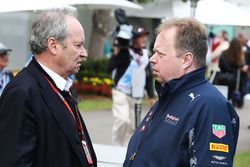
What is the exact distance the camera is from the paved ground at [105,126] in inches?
402

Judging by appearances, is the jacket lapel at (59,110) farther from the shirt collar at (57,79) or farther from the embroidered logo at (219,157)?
the embroidered logo at (219,157)

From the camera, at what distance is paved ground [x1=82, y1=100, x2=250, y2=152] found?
33.5 feet

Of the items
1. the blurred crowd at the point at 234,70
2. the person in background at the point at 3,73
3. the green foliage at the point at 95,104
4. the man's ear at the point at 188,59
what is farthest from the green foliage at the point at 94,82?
the man's ear at the point at 188,59

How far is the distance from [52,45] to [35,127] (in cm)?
48

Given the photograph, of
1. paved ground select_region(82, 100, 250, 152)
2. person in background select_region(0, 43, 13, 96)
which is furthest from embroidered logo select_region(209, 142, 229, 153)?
paved ground select_region(82, 100, 250, 152)

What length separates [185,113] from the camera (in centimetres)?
294

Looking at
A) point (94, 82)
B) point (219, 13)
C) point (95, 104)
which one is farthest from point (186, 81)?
point (94, 82)

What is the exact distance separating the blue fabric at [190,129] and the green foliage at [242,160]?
470cm

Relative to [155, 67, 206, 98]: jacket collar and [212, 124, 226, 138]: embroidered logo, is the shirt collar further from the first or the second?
[212, 124, 226, 138]: embroidered logo

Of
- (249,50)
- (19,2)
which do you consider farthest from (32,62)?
(249,50)

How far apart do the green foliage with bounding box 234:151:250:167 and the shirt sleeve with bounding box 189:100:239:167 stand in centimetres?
483

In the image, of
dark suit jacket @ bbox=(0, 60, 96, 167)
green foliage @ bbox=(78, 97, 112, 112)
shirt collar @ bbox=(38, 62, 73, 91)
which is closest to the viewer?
dark suit jacket @ bbox=(0, 60, 96, 167)

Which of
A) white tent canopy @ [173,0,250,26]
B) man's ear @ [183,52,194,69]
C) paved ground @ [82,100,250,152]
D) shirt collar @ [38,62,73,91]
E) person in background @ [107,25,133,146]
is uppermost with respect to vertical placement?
man's ear @ [183,52,194,69]

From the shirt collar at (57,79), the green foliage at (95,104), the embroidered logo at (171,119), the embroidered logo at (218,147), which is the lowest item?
the green foliage at (95,104)
